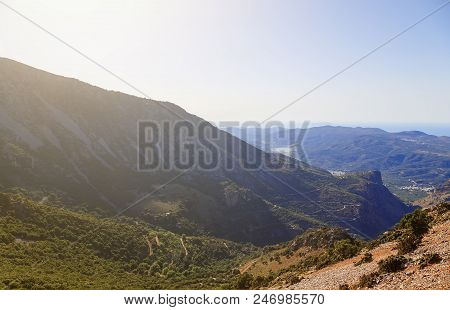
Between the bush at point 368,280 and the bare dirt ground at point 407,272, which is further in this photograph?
the bush at point 368,280

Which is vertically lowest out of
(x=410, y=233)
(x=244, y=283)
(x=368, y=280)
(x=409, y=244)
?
(x=244, y=283)

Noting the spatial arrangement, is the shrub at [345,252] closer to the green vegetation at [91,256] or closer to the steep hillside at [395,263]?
the steep hillside at [395,263]

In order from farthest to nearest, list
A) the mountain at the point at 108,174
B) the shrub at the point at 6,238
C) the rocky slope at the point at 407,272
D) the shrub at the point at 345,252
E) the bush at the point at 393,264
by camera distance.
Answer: the mountain at the point at 108,174 → the shrub at the point at 6,238 → the shrub at the point at 345,252 → the bush at the point at 393,264 → the rocky slope at the point at 407,272

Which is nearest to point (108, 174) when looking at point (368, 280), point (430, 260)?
point (368, 280)

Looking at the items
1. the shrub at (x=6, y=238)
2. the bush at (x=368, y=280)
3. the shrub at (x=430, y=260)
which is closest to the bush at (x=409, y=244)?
the shrub at (x=430, y=260)

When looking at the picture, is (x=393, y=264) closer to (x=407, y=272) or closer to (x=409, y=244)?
(x=407, y=272)
